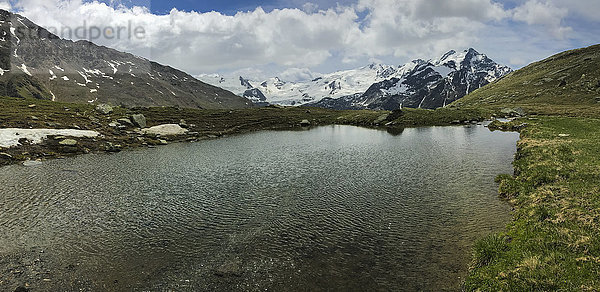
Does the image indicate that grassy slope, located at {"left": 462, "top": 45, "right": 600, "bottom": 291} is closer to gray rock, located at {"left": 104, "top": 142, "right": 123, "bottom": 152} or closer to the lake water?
the lake water

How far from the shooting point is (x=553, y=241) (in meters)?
16.5

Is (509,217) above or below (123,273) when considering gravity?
above

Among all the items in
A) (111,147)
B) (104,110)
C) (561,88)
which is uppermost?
(561,88)

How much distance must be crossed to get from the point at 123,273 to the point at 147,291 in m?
2.95

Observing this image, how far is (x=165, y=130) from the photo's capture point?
89.8 metres

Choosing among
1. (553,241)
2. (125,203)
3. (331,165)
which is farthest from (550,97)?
(125,203)

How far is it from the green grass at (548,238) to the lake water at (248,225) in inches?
63.2

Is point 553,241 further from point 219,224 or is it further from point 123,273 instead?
point 123,273

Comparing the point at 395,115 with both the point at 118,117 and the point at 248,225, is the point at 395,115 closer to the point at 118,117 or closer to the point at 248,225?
the point at 118,117

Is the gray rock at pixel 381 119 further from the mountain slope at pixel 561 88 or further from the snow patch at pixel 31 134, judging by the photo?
the snow patch at pixel 31 134

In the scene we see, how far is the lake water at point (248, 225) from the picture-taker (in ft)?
57.8

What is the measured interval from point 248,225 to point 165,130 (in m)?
75.6

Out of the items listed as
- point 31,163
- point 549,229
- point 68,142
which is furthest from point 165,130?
point 549,229

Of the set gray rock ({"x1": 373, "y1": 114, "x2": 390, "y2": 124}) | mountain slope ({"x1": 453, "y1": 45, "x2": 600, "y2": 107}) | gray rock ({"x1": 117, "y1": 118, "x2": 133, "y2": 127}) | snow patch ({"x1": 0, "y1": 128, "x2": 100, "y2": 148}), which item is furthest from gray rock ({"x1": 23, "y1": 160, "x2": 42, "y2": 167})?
mountain slope ({"x1": 453, "y1": 45, "x2": 600, "y2": 107})
